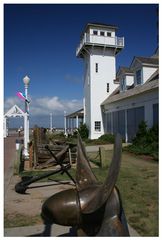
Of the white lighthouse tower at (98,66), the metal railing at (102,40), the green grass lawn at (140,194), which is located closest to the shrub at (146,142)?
the green grass lawn at (140,194)

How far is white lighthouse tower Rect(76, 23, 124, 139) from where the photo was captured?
24094mm

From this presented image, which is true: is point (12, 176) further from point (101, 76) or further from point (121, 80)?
point (101, 76)

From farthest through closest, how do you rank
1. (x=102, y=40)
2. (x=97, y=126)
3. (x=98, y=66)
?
(x=97, y=126) < (x=98, y=66) < (x=102, y=40)

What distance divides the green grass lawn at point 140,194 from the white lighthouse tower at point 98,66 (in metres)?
14.0

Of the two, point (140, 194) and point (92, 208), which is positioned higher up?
point (92, 208)

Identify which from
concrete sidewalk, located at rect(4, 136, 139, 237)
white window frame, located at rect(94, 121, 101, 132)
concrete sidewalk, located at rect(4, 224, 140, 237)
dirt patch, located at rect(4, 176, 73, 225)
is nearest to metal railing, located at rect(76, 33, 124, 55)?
white window frame, located at rect(94, 121, 101, 132)

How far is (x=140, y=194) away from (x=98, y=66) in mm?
19583

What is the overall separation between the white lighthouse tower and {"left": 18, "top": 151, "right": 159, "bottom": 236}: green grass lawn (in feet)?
46.1

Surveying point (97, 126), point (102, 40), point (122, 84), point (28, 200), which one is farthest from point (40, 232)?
point (102, 40)

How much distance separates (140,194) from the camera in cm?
628

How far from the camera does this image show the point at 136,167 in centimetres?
1007

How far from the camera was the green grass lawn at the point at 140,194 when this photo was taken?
14.6 ft

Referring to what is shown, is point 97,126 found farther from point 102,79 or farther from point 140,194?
point 140,194

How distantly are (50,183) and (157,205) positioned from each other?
3.50 m
